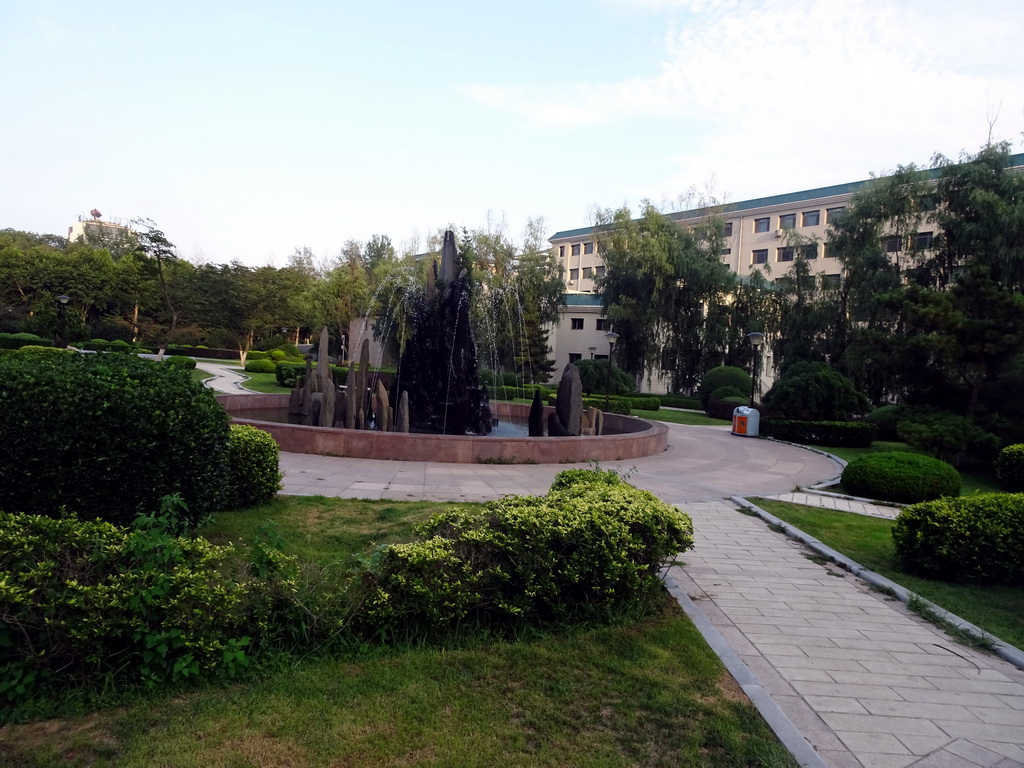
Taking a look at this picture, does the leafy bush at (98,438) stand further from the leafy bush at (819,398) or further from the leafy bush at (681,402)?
the leafy bush at (681,402)

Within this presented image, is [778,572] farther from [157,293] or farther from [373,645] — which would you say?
[157,293]

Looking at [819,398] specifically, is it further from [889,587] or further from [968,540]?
[889,587]

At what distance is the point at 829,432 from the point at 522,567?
655 inches

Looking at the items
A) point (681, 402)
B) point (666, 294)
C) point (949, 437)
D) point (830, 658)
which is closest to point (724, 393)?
point (681, 402)

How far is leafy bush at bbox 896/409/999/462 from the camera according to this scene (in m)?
13.9

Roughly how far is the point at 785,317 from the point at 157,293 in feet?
146

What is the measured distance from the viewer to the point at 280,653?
370 centimetres

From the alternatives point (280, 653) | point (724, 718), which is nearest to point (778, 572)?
point (724, 718)

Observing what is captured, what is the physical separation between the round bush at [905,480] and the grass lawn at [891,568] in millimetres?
1492

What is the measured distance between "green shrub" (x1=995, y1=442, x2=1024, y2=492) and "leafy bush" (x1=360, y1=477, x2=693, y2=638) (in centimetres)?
965

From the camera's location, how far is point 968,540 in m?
6.02

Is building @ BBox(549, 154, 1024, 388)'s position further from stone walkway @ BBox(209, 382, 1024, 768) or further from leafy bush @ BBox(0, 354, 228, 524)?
leafy bush @ BBox(0, 354, 228, 524)

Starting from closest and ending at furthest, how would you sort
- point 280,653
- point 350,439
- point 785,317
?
1. point 280,653
2. point 350,439
3. point 785,317

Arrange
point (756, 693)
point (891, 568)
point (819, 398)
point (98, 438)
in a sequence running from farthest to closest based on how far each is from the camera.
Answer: point (819, 398) → point (891, 568) → point (98, 438) → point (756, 693)
